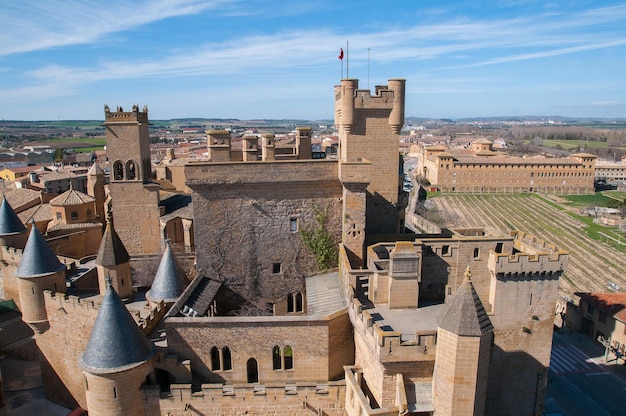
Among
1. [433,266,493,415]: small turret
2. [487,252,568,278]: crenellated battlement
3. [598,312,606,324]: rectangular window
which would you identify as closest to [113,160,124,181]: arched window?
[487,252,568,278]: crenellated battlement

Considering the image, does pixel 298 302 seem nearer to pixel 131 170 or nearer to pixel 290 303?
pixel 290 303

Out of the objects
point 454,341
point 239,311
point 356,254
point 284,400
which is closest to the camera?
point 454,341

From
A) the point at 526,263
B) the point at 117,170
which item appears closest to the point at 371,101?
the point at 526,263

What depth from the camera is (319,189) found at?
21.6 meters

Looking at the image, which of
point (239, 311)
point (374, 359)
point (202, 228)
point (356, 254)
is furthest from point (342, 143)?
point (374, 359)

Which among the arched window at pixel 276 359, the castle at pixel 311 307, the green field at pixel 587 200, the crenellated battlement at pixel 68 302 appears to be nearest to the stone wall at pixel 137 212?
the castle at pixel 311 307

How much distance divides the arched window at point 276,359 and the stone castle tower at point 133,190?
18247mm

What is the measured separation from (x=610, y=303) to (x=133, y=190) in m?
38.7

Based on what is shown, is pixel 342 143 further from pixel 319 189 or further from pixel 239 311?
pixel 239 311

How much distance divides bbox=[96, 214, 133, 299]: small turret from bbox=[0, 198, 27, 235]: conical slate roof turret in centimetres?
962

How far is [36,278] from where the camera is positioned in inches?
857

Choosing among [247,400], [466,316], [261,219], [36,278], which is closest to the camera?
[466,316]

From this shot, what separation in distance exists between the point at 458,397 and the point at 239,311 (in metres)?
12.2

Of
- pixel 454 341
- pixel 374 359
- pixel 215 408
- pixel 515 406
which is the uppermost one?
pixel 454 341
